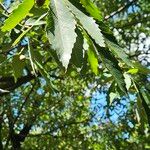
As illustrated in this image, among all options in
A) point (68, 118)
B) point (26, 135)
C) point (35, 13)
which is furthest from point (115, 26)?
point (35, 13)

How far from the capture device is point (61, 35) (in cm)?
106

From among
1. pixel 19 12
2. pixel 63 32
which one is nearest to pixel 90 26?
pixel 63 32

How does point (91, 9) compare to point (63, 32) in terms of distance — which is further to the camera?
point (91, 9)

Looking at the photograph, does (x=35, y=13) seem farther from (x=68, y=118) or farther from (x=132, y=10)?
(x=68, y=118)

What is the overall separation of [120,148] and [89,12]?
8703mm

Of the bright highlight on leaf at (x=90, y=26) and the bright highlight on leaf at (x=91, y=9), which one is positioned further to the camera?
the bright highlight on leaf at (x=91, y=9)

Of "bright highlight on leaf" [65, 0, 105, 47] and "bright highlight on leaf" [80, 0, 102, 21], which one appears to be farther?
"bright highlight on leaf" [80, 0, 102, 21]

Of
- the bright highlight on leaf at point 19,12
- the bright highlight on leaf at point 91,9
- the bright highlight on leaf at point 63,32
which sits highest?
the bright highlight on leaf at point 19,12

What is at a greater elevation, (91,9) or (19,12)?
(19,12)

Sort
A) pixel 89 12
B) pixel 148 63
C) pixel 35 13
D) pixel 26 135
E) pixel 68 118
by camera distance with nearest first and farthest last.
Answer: pixel 89 12 < pixel 35 13 < pixel 148 63 < pixel 68 118 < pixel 26 135

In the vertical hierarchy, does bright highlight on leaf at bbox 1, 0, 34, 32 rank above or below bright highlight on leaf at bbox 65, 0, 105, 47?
above

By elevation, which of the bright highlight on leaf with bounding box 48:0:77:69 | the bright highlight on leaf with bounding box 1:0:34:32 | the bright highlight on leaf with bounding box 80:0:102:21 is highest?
the bright highlight on leaf with bounding box 1:0:34:32

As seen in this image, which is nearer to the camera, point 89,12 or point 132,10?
point 89,12

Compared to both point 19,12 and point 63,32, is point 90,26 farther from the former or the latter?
point 19,12
